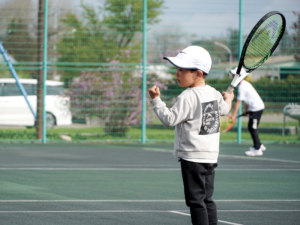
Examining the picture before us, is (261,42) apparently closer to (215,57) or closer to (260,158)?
(260,158)

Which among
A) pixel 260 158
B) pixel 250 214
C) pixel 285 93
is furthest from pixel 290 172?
pixel 285 93

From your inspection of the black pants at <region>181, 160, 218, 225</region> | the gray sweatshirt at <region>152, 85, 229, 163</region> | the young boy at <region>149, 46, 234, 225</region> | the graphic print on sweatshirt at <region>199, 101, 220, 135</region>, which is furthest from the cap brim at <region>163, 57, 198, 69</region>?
the black pants at <region>181, 160, 218, 225</region>

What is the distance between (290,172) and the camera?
10773 mm

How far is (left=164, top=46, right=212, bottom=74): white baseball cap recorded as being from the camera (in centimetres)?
493

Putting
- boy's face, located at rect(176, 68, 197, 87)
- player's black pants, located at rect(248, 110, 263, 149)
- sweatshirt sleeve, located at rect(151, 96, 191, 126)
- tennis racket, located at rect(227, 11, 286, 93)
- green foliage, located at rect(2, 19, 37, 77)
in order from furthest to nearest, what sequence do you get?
green foliage, located at rect(2, 19, 37, 77) → player's black pants, located at rect(248, 110, 263, 149) → tennis racket, located at rect(227, 11, 286, 93) → boy's face, located at rect(176, 68, 197, 87) → sweatshirt sleeve, located at rect(151, 96, 191, 126)

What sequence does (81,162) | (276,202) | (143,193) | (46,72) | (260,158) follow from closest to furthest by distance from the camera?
(276,202)
(143,193)
(81,162)
(260,158)
(46,72)

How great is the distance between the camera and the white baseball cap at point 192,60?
16.2 ft

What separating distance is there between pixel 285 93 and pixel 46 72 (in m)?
5.96

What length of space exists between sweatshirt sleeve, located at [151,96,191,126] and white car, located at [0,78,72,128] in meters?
11.4

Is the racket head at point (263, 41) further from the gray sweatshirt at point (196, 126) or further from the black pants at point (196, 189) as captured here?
the black pants at point (196, 189)

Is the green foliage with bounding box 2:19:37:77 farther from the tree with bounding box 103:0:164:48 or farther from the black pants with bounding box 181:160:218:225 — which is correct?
the black pants with bounding box 181:160:218:225

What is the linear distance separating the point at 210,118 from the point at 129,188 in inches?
153

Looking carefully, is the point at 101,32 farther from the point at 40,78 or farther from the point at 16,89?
the point at 16,89

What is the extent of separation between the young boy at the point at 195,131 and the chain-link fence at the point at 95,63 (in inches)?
424
